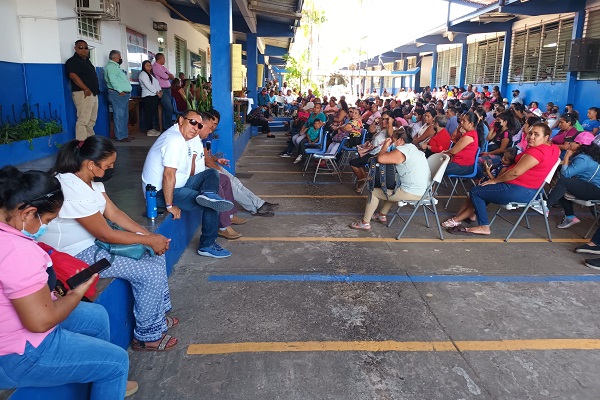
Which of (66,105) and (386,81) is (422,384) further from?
(386,81)

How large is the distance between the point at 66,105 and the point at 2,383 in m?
6.68

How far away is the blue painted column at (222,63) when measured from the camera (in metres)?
7.09

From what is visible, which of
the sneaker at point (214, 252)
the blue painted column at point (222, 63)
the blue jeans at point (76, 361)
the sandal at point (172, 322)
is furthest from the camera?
the blue painted column at point (222, 63)

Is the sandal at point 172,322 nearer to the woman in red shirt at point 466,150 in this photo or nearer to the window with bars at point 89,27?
the woman in red shirt at point 466,150

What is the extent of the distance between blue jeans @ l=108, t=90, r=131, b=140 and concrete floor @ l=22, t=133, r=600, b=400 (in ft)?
11.8

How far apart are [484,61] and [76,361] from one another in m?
21.1

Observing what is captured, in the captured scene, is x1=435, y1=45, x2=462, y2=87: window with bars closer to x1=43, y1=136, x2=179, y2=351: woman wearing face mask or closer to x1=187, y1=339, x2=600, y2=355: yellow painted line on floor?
x1=187, y1=339, x2=600, y2=355: yellow painted line on floor

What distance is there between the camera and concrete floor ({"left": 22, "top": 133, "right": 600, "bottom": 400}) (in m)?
2.77

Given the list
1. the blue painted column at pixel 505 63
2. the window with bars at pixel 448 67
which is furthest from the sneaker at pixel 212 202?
the window with bars at pixel 448 67

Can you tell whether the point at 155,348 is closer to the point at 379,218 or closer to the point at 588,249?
the point at 379,218

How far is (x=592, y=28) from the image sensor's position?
12.9 meters

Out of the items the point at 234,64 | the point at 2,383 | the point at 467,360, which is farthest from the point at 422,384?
the point at 234,64

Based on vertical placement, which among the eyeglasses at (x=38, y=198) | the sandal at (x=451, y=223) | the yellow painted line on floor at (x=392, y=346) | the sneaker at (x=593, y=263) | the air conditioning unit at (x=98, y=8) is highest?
the air conditioning unit at (x=98, y=8)

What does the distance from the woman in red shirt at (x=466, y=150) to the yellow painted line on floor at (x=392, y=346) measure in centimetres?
369
